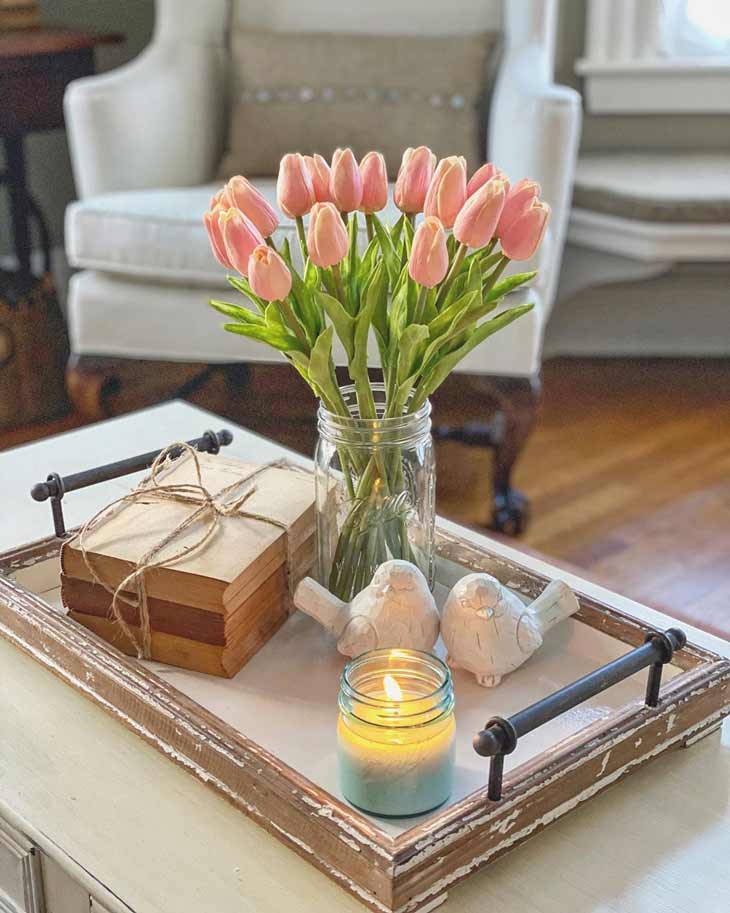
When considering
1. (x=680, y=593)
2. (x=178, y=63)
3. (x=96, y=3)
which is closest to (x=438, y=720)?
(x=680, y=593)

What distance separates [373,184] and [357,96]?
4.53 feet

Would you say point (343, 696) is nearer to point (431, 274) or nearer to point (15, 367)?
point (431, 274)

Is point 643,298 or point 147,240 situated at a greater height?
point 147,240

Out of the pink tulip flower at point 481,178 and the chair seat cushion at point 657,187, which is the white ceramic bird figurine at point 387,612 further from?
the chair seat cushion at point 657,187

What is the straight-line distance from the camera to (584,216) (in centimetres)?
238

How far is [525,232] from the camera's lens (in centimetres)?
81

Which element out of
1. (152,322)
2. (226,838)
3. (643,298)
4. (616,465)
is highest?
(226,838)

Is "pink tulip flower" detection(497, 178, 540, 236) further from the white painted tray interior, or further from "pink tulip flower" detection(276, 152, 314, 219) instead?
the white painted tray interior

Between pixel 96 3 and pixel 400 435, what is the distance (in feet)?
7.40

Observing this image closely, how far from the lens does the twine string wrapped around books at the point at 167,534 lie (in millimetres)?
848

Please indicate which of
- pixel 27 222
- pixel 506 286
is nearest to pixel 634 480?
pixel 27 222

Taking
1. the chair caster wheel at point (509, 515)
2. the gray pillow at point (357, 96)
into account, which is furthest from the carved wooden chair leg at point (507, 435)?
the gray pillow at point (357, 96)

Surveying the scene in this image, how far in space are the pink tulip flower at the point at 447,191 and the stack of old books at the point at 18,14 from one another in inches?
76.8

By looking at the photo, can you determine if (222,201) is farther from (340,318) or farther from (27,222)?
(27,222)
